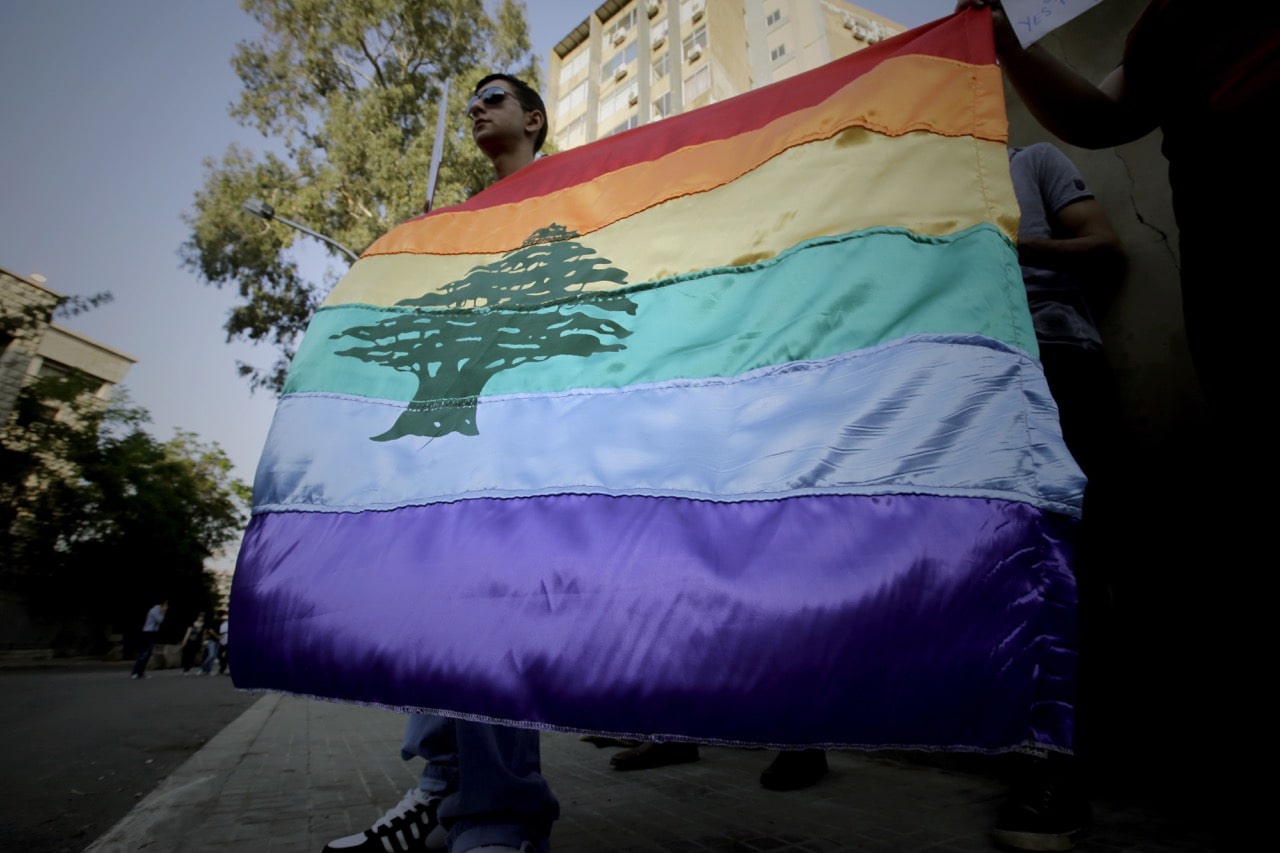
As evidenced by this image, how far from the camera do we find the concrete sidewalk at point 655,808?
5.35ft

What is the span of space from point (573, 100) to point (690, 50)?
7903 mm

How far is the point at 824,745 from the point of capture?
2.84 ft

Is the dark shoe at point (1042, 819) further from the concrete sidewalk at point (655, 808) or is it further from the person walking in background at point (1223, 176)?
the person walking in background at point (1223, 176)

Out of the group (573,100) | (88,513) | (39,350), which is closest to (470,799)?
(88,513)

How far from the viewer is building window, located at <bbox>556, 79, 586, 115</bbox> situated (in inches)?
1239

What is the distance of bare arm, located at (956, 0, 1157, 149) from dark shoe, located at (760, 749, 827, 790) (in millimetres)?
2079

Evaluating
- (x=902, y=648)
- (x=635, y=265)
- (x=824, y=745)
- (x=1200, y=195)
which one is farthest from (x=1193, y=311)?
(x=635, y=265)

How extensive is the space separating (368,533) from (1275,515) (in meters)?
1.60

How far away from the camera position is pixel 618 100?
2888 centimetres

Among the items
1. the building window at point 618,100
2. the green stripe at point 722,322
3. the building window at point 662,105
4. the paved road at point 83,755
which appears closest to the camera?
the green stripe at point 722,322

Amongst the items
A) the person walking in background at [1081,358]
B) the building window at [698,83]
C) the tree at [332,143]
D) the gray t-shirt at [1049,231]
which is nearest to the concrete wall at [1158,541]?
the person walking in background at [1081,358]

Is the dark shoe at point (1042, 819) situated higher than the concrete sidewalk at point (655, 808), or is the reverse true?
the dark shoe at point (1042, 819)

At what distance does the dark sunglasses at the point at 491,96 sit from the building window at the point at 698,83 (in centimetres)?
2599

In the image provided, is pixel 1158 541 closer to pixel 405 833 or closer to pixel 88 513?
pixel 405 833
